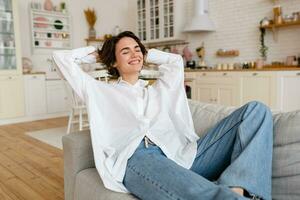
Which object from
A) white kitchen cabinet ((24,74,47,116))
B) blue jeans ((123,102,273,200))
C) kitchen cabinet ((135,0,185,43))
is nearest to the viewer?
blue jeans ((123,102,273,200))

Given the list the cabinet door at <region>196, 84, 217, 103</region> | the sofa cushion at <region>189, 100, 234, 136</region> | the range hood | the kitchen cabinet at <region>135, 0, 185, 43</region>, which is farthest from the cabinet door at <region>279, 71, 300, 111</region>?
the sofa cushion at <region>189, 100, 234, 136</region>

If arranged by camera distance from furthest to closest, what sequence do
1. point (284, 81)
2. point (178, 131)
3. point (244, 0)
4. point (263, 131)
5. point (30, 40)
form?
point (30, 40)
point (244, 0)
point (284, 81)
point (178, 131)
point (263, 131)

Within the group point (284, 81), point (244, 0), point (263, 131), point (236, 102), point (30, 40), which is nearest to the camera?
point (263, 131)

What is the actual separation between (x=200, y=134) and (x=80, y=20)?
4959mm

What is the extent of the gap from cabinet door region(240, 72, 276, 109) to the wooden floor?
8.79 ft

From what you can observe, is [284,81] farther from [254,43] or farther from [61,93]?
[61,93]

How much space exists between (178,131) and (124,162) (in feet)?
1.09

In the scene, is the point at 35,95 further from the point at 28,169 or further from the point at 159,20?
the point at 159,20

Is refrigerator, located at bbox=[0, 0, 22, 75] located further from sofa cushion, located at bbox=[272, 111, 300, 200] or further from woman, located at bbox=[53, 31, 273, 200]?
sofa cushion, located at bbox=[272, 111, 300, 200]

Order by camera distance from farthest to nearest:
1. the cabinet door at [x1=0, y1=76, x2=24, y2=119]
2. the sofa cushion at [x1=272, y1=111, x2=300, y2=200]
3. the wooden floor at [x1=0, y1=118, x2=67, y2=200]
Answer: the cabinet door at [x1=0, y1=76, x2=24, y2=119] → the wooden floor at [x1=0, y1=118, x2=67, y2=200] → the sofa cushion at [x1=272, y1=111, x2=300, y2=200]

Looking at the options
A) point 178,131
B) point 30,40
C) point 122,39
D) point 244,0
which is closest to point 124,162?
point 178,131

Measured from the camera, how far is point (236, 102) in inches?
167

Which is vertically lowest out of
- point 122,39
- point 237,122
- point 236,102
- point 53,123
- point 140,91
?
point 53,123

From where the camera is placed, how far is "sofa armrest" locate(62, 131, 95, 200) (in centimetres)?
134
